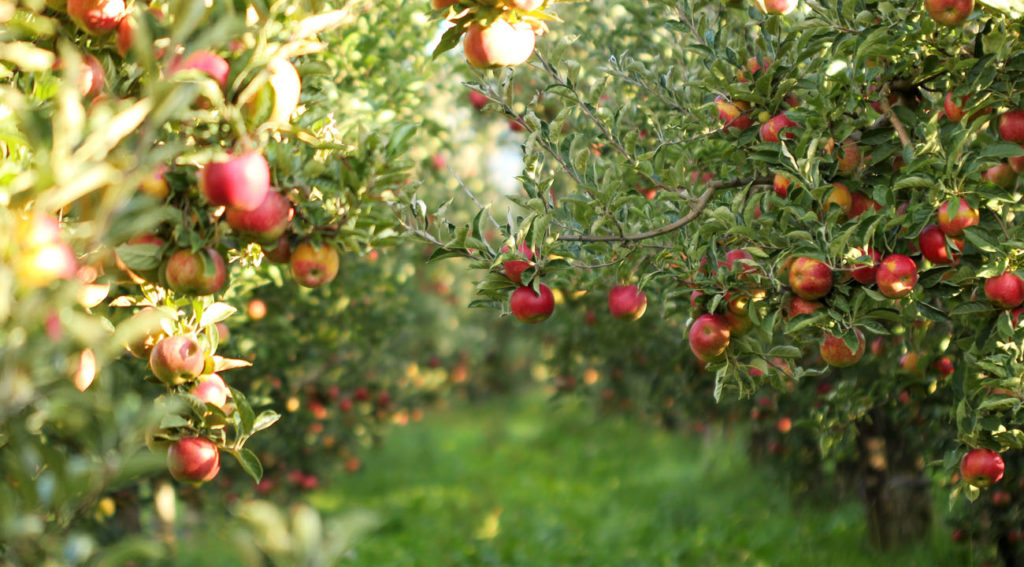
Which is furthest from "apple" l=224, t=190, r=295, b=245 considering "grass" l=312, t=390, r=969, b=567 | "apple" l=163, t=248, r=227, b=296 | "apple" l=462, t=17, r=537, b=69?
"grass" l=312, t=390, r=969, b=567

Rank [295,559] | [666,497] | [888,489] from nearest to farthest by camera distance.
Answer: [295,559] < [888,489] < [666,497]

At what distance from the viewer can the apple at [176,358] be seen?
2.07 m

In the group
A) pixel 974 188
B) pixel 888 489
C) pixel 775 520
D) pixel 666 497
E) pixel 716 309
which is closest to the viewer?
pixel 974 188

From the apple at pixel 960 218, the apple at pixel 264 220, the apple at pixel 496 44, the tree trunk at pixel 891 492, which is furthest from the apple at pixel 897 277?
the tree trunk at pixel 891 492

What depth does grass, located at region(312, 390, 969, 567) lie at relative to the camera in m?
6.31

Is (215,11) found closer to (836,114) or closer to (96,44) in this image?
(96,44)

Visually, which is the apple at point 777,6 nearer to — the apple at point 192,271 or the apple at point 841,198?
the apple at point 841,198

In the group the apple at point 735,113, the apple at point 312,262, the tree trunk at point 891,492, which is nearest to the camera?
the apple at point 312,262

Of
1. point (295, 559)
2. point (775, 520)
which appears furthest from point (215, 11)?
point (775, 520)

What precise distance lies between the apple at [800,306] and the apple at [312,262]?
1.28 metres

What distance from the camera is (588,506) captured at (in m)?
8.41

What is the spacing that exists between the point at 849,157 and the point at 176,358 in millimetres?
2024

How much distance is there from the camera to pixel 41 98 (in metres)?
1.85

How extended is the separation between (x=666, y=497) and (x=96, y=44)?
727 cm
